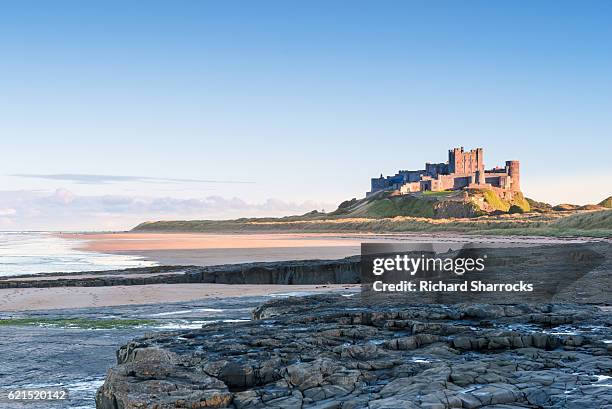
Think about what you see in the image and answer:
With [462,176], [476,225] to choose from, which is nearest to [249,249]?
[476,225]

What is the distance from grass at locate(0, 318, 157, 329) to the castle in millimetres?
151030

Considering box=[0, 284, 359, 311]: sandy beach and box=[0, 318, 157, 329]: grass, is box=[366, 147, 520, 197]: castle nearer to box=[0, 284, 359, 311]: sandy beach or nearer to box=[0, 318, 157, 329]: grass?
box=[0, 284, 359, 311]: sandy beach

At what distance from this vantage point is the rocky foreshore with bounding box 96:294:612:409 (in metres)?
6.29

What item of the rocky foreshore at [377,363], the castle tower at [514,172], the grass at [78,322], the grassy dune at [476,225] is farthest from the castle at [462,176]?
the rocky foreshore at [377,363]

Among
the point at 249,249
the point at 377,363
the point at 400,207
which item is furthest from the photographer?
the point at 400,207

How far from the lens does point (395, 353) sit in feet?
27.6

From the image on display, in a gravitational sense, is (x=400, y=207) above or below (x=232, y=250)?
above

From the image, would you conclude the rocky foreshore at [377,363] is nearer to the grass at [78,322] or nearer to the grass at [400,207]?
the grass at [78,322]

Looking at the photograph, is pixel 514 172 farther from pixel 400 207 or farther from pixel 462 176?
pixel 400 207

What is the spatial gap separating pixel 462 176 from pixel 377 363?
6524 inches

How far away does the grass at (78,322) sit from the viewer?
14.0 m

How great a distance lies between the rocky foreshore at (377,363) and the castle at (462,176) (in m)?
154

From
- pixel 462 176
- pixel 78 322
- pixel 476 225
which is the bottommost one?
pixel 78 322

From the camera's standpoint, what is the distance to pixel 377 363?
7.70 meters
